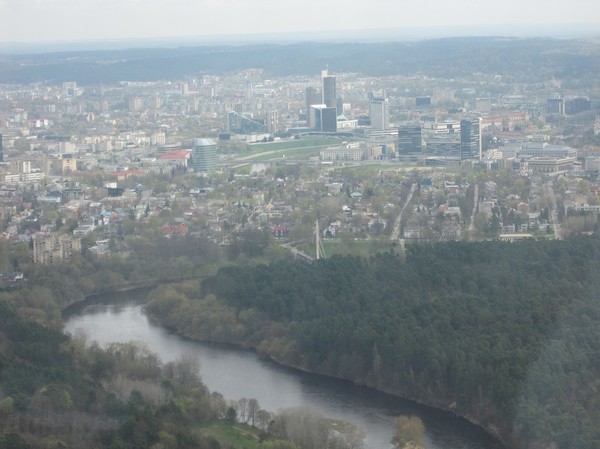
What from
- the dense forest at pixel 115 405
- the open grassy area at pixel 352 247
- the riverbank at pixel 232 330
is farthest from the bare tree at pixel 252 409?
the open grassy area at pixel 352 247

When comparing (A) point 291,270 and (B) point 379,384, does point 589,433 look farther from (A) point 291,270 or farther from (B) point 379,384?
(A) point 291,270

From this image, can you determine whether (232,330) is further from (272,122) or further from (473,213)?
(272,122)

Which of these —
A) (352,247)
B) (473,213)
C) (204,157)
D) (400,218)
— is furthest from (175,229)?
(204,157)

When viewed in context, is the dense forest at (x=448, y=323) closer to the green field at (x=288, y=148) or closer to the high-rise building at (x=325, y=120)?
the green field at (x=288, y=148)

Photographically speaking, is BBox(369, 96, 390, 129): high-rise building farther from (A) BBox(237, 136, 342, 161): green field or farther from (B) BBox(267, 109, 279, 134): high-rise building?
(B) BBox(267, 109, 279, 134): high-rise building

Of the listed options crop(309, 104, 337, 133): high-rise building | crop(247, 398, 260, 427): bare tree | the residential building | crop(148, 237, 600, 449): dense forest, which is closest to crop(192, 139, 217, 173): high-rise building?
crop(309, 104, 337, 133): high-rise building
